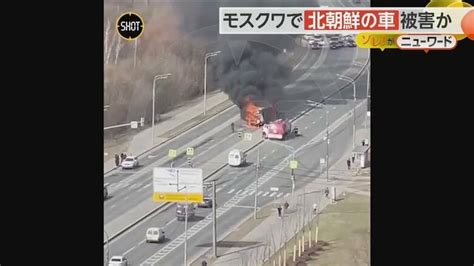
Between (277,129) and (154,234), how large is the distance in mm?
1738

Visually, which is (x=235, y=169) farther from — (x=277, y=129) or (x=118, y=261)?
(x=118, y=261)

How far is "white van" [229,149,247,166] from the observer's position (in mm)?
13617

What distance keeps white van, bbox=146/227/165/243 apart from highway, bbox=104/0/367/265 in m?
0.06

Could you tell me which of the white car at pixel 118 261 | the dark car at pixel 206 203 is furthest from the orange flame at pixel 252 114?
the white car at pixel 118 261

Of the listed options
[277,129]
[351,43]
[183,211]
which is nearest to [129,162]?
[183,211]

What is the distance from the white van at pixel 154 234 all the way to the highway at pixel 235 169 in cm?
6

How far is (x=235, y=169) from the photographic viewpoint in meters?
13.6

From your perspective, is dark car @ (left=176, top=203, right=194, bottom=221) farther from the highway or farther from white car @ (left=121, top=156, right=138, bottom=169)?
white car @ (left=121, top=156, right=138, bottom=169)

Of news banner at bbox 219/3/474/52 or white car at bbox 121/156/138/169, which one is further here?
white car at bbox 121/156/138/169

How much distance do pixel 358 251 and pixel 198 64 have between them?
2.63 m

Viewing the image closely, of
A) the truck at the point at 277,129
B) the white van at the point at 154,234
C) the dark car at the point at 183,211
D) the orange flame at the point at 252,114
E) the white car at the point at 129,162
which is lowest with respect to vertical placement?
the white van at the point at 154,234

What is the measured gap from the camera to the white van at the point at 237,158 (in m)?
13.6

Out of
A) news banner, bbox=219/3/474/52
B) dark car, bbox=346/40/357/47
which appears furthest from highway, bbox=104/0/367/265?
news banner, bbox=219/3/474/52
